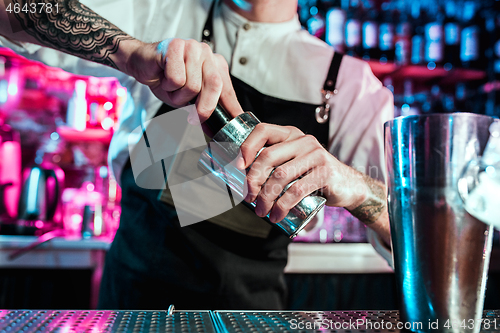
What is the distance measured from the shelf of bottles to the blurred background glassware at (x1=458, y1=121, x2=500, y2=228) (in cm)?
230

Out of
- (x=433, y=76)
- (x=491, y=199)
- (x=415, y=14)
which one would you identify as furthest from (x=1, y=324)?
(x=415, y=14)

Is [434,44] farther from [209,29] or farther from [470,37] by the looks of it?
[209,29]

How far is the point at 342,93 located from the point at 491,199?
0.72 metres

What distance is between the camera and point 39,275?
6.05 ft

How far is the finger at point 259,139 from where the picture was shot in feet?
1.50

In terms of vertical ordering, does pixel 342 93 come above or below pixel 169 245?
above

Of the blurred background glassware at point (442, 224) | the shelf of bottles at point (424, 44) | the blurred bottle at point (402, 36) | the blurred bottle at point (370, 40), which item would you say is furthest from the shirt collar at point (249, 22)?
the blurred bottle at point (402, 36)

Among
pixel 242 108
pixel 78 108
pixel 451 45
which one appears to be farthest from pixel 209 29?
pixel 451 45

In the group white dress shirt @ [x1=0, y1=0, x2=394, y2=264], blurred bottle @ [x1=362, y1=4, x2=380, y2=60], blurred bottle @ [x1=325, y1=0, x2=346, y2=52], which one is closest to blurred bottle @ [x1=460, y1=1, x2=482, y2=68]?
blurred bottle @ [x1=362, y1=4, x2=380, y2=60]

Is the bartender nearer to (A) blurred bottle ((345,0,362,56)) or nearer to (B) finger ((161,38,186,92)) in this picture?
(B) finger ((161,38,186,92))

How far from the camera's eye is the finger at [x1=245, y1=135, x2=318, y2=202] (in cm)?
47

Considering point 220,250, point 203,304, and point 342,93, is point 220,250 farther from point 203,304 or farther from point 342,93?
point 342,93

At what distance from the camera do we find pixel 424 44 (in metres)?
2.70

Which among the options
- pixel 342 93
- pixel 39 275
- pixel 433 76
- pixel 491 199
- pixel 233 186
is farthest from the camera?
pixel 433 76
